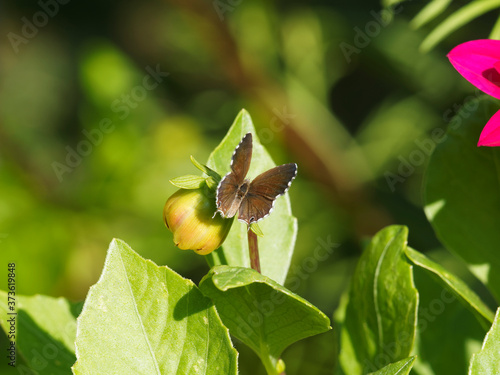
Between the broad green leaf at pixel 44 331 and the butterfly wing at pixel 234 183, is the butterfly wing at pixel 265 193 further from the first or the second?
the broad green leaf at pixel 44 331

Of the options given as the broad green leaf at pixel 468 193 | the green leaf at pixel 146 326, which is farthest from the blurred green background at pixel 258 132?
the green leaf at pixel 146 326

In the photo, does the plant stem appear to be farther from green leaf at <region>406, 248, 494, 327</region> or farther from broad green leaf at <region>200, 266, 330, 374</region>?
green leaf at <region>406, 248, 494, 327</region>

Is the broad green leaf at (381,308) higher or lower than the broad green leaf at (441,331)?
higher

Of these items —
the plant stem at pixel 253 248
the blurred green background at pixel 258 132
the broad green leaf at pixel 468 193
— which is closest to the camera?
the plant stem at pixel 253 248

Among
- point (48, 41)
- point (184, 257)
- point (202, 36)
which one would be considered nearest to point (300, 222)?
point (184, 257)

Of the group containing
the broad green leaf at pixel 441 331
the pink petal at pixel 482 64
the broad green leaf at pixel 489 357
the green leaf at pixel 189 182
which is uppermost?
the green leaf at pixel 189 182

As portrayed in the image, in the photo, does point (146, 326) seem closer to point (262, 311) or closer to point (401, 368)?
point (262, 311)

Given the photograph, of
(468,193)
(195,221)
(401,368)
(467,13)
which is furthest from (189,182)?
(467,13)

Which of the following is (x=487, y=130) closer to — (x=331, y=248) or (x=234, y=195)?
(x=234, y=195)
